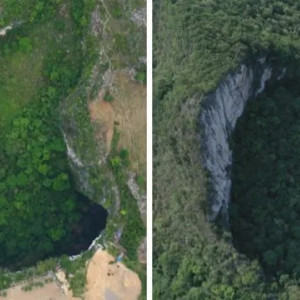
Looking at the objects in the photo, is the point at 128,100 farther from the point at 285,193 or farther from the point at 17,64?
the point at 285,193

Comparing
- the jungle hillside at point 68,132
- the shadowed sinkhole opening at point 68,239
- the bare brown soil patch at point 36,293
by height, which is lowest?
the bare brown soil patch at point 36,293

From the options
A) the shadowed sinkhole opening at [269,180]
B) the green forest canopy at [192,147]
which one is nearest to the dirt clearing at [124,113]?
the green forest canopy at [192,147]

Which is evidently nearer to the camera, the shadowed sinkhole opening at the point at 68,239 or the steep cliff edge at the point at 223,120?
the steep cliff edge at the point at 223,120

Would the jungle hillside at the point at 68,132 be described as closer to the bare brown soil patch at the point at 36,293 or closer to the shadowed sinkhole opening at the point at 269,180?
the bare brown soil patch at the point at 36,293

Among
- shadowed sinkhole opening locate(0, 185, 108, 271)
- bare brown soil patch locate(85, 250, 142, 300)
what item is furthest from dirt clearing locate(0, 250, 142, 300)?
shadowed sinkhole opening locate(0, 185, 108, 271)

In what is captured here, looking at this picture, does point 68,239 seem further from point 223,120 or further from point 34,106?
point 223,120

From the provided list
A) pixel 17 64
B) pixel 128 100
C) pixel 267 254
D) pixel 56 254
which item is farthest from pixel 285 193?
pixel 17 64

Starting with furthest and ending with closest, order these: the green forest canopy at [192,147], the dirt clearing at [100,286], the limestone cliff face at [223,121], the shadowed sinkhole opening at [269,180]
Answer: the dirt clearing at [100,286], the shadowed sinkhole opening at [269,180], the limestone cliff face at [223,121], the green forest canopy at [192,147]

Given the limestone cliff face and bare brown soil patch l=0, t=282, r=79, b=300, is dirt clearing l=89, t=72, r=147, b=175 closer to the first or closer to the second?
the limestone cliff face

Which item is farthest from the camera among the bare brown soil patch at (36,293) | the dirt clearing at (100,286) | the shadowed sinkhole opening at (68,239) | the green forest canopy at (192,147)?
the shadowed sinkhole opening at (68,239)
